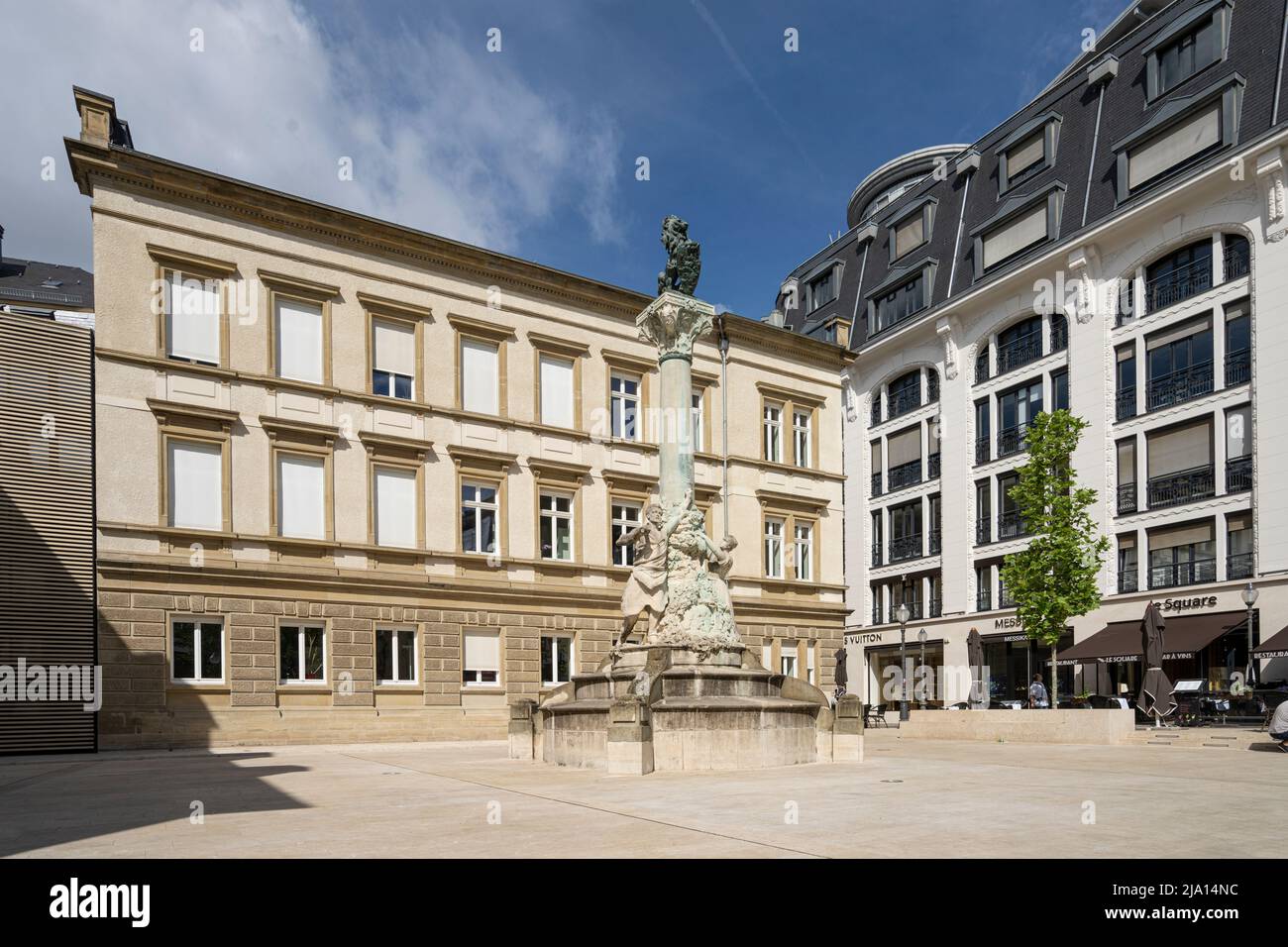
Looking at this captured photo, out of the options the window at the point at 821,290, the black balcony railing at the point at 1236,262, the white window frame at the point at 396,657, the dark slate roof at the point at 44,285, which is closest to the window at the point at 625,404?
the white window frame at the point at 396,657

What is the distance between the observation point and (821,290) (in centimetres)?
6094

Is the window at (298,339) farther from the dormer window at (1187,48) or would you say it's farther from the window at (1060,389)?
the dormer window at (1187,48)

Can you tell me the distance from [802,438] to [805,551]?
4350mm

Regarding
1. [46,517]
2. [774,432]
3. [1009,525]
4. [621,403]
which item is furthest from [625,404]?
[1009,525]

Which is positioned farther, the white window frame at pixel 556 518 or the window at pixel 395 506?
the white window frame at pixel 556 518

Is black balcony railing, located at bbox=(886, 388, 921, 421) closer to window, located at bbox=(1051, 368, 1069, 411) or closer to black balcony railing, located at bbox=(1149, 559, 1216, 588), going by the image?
window, located at bbox=(1051, 368, 1069, 411)

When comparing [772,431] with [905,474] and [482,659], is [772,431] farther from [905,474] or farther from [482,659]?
[905,474]

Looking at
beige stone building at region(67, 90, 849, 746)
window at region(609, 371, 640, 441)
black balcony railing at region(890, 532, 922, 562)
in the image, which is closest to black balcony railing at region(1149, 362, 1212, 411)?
black balcony railing at region(890, 532, 922, 562)

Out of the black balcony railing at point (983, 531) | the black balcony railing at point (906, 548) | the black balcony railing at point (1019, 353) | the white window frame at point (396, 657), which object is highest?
the black balcony railing at point (1019, 353)

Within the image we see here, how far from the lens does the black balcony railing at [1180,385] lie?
37844mm

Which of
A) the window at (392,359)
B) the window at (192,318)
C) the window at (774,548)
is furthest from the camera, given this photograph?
the window at (774,548)

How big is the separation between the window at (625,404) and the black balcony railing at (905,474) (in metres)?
23.7

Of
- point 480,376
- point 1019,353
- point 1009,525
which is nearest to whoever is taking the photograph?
point 480,376
